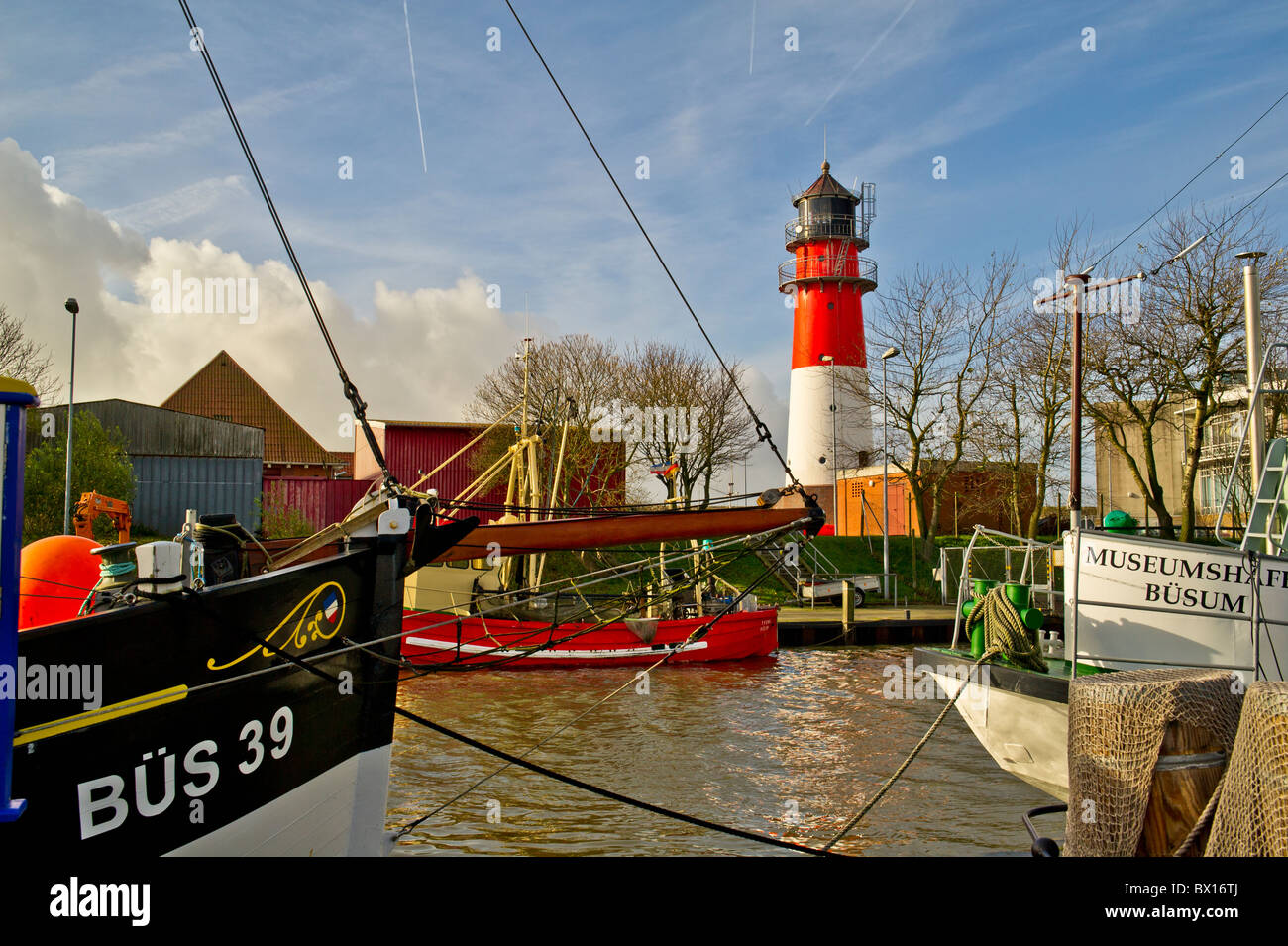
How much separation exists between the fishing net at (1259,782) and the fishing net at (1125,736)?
39cm

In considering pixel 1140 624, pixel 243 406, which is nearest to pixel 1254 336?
pixel 1140 624

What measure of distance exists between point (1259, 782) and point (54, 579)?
629 centimetres

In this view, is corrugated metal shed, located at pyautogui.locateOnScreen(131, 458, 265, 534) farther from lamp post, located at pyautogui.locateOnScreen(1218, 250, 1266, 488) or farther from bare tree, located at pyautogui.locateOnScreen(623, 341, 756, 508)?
lamp post, located at pyautogui.locateOnScreen(1218, 250, 1266, 488)

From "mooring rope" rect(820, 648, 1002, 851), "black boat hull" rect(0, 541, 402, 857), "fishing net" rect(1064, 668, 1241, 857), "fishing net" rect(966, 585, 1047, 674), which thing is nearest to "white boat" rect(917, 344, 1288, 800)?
"fishing net" rect(966, 585, 1047, 674)

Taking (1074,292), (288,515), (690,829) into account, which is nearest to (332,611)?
(690,829)

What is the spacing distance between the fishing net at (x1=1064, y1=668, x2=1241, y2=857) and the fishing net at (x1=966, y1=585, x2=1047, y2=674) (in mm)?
5273

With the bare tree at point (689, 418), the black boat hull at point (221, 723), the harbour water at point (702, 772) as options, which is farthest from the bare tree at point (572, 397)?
the black boat hull at point (221, 723)

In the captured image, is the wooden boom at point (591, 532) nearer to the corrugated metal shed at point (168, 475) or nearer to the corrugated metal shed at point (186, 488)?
the corrugated metal shed at point (168, 475)

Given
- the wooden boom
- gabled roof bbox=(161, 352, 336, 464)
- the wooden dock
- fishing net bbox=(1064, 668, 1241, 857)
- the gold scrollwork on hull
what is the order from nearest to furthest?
fishing net bbox=(1064, 668, 1241, 857) < the gold scrollwork on hull < the wooden boom < the wooden dock < gabled roof bbox=(161, 352, 336, 464)

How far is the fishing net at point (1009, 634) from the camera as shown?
998 cm

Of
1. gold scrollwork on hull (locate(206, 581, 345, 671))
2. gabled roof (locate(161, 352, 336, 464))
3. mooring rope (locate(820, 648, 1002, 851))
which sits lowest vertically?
mooring rope (locate(820, 648, 1002, 851))

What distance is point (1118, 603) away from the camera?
9984 mm

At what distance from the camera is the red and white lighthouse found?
1667 inches
